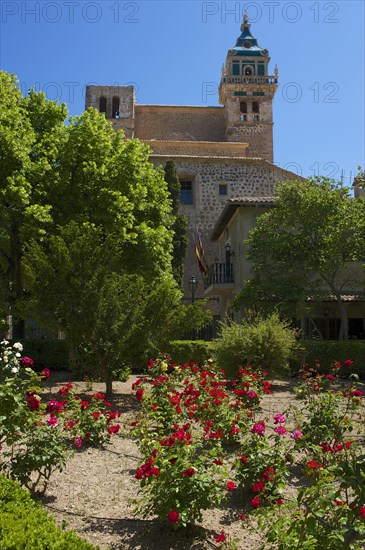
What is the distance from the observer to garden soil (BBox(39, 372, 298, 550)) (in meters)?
4.53

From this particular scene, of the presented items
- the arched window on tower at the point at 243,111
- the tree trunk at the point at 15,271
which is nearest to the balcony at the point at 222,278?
the tree trunk at the point at 15,271

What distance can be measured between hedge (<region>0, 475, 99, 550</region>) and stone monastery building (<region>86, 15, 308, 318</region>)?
28.1 metres

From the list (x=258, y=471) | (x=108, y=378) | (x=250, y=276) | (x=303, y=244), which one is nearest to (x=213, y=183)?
(x=250, y=276)

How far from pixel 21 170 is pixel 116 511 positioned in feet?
37.4

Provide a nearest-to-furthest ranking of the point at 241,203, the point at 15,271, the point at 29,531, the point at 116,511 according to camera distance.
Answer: the point at 29,531
the point at 116,511
the point at 15,271
the point at 241,203

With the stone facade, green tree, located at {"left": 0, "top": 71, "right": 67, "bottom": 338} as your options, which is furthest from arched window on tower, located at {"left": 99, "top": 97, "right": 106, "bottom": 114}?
green tree, located at {"left": 0, "top": 71, "right": 67, "bottom": 338}

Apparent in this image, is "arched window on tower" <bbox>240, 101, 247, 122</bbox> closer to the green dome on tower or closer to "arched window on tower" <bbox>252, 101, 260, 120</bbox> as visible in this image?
"arched window on tower" <bbox>252, 101, 260, 120</bbox>

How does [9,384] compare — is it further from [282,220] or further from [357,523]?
[282,220]

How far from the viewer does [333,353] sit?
15.9m

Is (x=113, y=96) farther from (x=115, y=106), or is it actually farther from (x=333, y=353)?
(x=333, y=353)

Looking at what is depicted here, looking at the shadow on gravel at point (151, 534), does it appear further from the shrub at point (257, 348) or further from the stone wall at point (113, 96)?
the stone wall at point (113, 96)

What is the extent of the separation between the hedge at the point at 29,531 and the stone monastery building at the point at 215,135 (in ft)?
92.3

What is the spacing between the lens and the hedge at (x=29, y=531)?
330 centimetres

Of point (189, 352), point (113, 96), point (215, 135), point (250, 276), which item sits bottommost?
point (189, 352)
